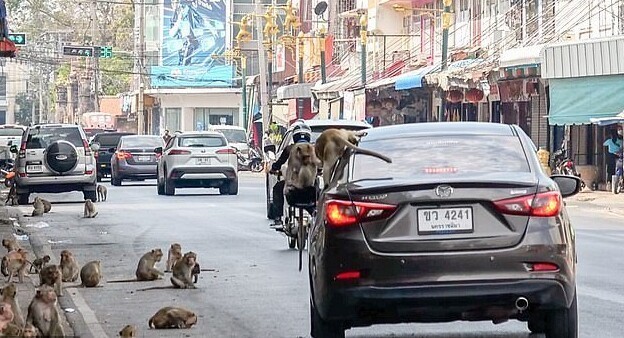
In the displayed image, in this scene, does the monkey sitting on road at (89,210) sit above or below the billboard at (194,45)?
below

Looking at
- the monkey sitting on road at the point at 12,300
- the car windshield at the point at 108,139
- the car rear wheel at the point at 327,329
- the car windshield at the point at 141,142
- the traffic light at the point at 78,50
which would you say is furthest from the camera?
the traffic light at the point at 78,50

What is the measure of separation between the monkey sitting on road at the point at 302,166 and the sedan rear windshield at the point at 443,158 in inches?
253

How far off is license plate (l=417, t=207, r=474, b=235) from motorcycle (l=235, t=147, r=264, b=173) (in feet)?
161

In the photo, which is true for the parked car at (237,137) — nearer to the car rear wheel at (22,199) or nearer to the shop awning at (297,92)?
the shop awning at (297,92)

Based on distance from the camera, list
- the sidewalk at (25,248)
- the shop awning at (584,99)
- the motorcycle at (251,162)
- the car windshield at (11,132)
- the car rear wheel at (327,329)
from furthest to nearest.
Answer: the motorcycle at (251,162)
the car windshield at (11,132)
the shop awning at (584,99)
the sidewalk at (25,248)
the car rear wheel at (327,329)

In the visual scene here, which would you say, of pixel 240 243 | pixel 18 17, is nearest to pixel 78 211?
pixel 240 243

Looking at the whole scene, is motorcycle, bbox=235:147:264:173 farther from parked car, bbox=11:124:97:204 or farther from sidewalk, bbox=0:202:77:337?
parked car, bbox=11:124:97:204

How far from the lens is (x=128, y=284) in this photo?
49.0 ft

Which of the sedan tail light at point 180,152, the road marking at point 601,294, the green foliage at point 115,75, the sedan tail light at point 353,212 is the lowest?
the road marking at point 601,294

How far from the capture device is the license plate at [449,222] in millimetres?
8555

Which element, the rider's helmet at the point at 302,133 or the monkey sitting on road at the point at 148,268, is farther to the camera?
the rider's helmet at the point at 302,133

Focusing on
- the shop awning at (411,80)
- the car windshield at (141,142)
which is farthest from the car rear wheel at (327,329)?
the shop awning at (411,80)

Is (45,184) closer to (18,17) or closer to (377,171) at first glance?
(377,171)

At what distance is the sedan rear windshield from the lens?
29.7 feet
